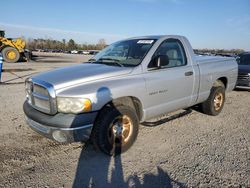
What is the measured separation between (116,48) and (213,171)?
304cm

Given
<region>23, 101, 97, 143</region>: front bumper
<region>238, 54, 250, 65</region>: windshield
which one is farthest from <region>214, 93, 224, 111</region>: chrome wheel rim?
<region>238, 54, 250, 65</region>: windshield

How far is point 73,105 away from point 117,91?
0.72 meters

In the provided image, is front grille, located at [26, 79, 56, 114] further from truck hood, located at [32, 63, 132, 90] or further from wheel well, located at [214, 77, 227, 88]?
wheel well, located at [214, 77, 227, 88]

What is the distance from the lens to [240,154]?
4.14 meters

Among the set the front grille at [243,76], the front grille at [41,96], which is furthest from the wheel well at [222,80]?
the front grille at [41,96]

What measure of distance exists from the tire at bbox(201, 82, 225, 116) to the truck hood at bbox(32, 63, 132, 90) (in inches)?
110

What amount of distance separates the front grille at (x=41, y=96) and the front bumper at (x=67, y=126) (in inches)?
5.3

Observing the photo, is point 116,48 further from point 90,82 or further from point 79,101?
point 79,101

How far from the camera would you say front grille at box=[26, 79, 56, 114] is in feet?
11.6

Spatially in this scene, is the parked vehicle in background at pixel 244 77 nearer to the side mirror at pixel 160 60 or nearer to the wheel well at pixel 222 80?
the wheel well at pixel 222 80

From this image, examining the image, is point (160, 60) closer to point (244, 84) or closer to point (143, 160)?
point (143, 160)

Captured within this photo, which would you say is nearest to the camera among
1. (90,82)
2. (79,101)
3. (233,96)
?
(79,101)

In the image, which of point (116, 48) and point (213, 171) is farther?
point (116, 48)

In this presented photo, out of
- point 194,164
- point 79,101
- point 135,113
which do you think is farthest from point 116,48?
point 194,164
